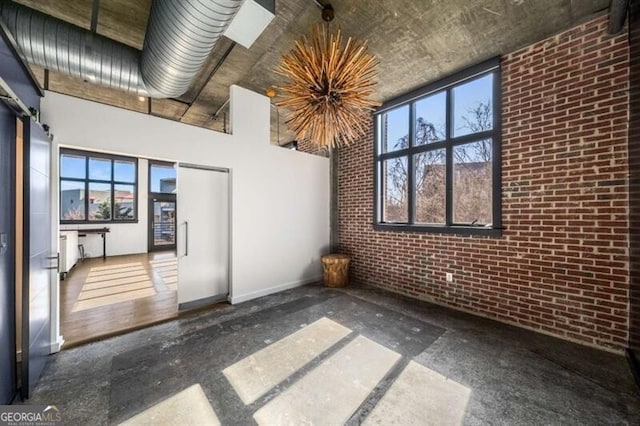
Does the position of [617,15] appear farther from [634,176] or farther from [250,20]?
[250,20]

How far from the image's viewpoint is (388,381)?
6.46 ft

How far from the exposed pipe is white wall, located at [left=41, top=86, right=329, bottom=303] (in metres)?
4.00

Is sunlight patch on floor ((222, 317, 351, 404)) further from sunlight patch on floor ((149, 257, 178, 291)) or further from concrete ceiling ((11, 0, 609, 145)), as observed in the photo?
concrete ceiling ((11, 0, 609, 145))

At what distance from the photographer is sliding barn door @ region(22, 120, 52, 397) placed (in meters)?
1.74

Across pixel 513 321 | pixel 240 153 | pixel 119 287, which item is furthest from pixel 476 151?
pixel 119 287

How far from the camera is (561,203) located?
2.66 m

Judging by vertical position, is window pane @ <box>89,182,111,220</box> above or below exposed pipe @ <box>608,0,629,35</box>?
below

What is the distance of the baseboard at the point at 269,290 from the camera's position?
368 cm

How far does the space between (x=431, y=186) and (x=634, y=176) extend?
1.99 meters

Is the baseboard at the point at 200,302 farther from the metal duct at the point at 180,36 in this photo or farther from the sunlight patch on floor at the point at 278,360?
the metal duct at the point at 180,36

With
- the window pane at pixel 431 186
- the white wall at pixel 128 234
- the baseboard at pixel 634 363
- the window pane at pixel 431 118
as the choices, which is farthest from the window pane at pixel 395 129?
the white wall at pixel 128 234

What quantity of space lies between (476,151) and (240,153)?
3.56 metres

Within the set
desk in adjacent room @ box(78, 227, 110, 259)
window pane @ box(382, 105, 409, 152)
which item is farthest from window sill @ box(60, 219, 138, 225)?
window pane @ box(382, 105, 409, 152)

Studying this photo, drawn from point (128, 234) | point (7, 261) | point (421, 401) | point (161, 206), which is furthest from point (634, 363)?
point (161, 206)
